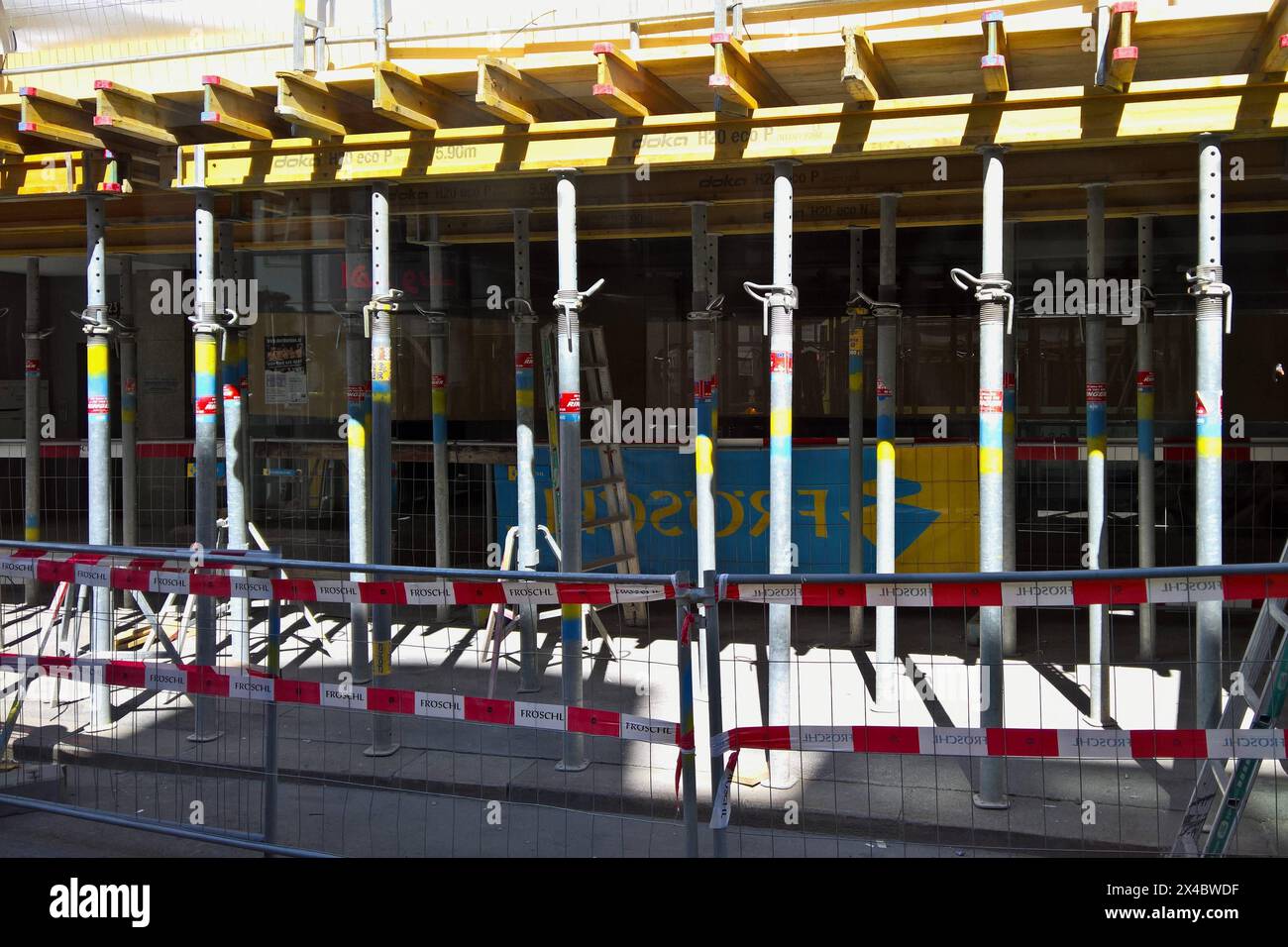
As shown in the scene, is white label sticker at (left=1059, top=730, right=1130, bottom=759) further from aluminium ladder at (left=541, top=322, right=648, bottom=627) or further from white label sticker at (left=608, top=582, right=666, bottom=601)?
aluminium ladder at (left=541, top=322, right=648, bottom=627)

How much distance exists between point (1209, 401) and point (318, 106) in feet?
16.0

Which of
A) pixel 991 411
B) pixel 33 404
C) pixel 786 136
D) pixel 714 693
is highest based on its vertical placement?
pixel 786 136

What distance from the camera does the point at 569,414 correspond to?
685 cm

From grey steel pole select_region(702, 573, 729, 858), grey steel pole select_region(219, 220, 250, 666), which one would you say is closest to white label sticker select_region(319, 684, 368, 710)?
grey steel pole select_region(702, 573, 729, 858)

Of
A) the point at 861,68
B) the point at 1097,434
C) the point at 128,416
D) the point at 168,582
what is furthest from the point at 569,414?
the point at 128,416

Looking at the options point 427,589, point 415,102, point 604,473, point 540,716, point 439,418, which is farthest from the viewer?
point 439,418

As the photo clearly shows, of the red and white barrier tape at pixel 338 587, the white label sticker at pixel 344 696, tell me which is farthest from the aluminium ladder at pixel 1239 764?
the white label sticker at pixel 344 696

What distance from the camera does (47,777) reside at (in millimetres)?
6684

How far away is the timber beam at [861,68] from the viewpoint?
5.58 meters

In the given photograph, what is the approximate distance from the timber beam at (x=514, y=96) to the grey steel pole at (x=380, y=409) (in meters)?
0.95

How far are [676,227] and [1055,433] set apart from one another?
5.08m

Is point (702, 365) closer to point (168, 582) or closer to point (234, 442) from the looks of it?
point (234, 442)

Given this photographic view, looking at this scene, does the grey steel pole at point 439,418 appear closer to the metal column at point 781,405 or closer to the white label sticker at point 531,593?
the metal column at point 781,405

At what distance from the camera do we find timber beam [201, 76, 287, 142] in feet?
22.0
